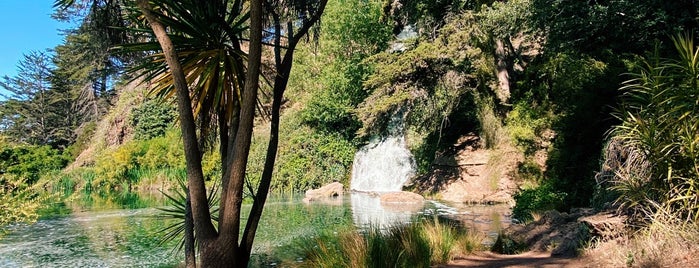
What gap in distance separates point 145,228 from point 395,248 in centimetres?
1112

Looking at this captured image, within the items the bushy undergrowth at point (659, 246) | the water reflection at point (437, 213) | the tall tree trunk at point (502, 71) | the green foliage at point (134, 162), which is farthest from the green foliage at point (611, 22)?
the green foliage at point (134, 162)

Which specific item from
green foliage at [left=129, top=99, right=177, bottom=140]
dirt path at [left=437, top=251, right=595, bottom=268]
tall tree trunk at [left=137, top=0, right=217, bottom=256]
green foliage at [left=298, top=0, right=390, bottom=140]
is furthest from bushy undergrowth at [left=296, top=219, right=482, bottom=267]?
green foliage at [left=129, top=99, right=177, bottom=140]

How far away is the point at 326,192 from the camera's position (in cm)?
2527

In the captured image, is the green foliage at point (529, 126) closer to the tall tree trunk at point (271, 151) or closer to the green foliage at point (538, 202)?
the green foliage at point (538, 202)

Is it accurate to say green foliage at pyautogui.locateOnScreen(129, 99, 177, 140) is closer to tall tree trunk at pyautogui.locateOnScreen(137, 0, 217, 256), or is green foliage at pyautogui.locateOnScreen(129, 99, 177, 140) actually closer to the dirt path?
the dirt path

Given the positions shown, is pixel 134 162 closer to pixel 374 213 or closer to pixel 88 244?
pixel 88 244

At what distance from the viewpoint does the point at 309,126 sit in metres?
31.2

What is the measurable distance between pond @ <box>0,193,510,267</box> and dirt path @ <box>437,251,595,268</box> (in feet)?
4.82

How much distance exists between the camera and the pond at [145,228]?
10.7m

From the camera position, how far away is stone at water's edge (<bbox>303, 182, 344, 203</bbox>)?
80.3 ft

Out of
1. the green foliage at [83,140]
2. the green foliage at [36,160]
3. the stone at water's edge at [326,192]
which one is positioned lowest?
the stone at water's edge at [326,192]

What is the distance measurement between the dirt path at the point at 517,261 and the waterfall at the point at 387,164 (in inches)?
663

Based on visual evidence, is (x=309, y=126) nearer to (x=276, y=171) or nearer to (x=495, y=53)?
(x=276, y=171)

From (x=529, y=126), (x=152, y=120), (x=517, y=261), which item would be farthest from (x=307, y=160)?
(x=517, y=261)
